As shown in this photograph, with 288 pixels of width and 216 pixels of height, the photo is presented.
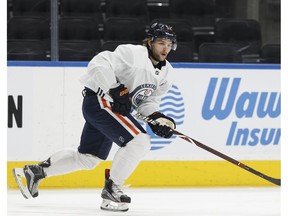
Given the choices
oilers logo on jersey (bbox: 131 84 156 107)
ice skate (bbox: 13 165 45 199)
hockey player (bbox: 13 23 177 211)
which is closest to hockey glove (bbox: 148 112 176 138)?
hockey player (bbox: 13 23 177 211)

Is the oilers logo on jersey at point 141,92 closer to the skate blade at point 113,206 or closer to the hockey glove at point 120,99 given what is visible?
the hockey glove at point 120,99

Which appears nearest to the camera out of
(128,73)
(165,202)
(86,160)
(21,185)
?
(128,73)

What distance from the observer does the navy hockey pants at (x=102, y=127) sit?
3.58 meters

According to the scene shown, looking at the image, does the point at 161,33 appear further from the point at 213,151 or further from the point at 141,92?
the point at 213,151

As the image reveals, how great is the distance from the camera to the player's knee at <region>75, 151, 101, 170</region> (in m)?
3.73

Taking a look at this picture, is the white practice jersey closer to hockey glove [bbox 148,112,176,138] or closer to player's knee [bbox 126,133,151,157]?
A: hockey glove [bbox 148,112,176,138]

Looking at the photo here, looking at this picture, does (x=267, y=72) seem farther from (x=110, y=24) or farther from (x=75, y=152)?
(x=75, y=152)

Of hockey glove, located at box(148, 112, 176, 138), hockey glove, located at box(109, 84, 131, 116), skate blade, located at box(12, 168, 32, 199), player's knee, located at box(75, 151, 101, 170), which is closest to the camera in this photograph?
hockey glove, located at box(109, 84, 131, 116)

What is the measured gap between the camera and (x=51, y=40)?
4.96 meters

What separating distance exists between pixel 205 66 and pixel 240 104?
1.24ft

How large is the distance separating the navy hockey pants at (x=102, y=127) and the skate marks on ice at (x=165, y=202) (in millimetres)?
347

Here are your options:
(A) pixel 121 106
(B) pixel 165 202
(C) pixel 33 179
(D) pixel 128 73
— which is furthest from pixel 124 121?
(B) pixel 165 202

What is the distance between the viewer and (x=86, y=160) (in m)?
3.74

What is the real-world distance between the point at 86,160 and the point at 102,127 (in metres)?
0.25
